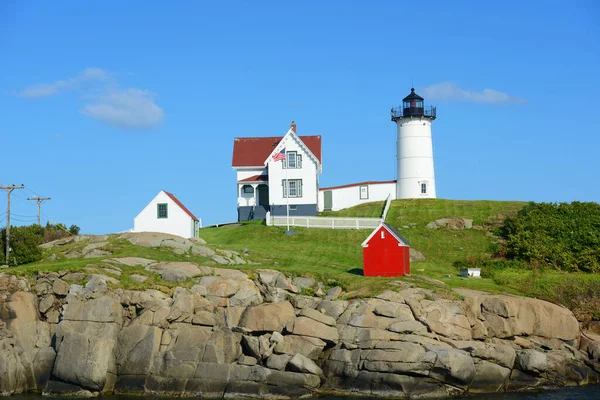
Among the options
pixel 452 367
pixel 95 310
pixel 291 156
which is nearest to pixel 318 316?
pixel 452 367

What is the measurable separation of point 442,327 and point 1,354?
665 inches

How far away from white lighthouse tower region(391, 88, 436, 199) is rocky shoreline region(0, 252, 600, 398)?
31315mm

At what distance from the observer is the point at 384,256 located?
39.7 metres

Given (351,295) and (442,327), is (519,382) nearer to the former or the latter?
(442,327)

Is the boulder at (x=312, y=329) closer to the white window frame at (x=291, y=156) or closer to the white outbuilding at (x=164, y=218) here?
the white outbuilding at (x=164, y=218)

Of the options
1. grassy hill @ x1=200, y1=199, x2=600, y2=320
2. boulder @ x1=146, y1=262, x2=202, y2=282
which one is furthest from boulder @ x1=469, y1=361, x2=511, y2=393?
boulder @ x1=146, y1=262, x2=202, y2=282

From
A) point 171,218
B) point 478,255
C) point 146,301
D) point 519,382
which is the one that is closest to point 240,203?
point 171,218

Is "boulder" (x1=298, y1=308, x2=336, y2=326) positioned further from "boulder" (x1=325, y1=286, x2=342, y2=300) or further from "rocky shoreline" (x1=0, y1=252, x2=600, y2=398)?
"boulder" (x1=325, y1=286, x2=342, y2=300)

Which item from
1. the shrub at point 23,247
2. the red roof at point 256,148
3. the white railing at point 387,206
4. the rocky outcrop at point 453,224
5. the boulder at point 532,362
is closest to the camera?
the boulder at point 532,362

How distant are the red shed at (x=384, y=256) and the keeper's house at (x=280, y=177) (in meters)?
18.1

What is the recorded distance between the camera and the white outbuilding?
4859 cm

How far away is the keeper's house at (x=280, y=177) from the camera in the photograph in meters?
59.4

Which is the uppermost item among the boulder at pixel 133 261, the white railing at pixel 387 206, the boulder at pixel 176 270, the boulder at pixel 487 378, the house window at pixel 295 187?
the house window at pixel 295 187

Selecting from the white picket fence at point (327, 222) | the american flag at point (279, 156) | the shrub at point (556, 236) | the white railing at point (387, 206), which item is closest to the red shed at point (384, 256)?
the shrub at point (556, 236)
